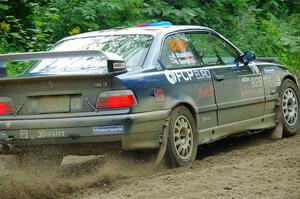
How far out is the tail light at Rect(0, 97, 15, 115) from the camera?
686cm

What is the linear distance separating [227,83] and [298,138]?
1561 millimetres

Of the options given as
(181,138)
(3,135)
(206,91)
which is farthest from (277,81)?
(3,135)

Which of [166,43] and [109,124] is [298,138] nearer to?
[166,43]

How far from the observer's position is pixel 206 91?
7684 millimetres

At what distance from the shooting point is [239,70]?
27.6 feet

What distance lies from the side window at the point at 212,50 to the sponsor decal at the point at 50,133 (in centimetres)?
213

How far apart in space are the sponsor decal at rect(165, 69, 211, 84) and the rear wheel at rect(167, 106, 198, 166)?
1.01 feet

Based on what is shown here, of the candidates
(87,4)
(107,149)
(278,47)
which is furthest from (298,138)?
(278,47)

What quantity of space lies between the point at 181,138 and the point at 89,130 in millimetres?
1194

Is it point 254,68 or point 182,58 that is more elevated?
point 182,58

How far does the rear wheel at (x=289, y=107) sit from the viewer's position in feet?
29.9

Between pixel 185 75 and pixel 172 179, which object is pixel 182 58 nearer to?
pixel 185 75

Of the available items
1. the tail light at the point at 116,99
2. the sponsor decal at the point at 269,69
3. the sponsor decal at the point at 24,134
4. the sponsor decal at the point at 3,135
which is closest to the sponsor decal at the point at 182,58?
the tail light at the point at 116,99

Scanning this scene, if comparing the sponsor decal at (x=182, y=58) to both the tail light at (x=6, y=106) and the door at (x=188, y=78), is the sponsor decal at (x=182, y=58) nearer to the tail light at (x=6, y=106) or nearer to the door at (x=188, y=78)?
the door at (x=188, y=78)
